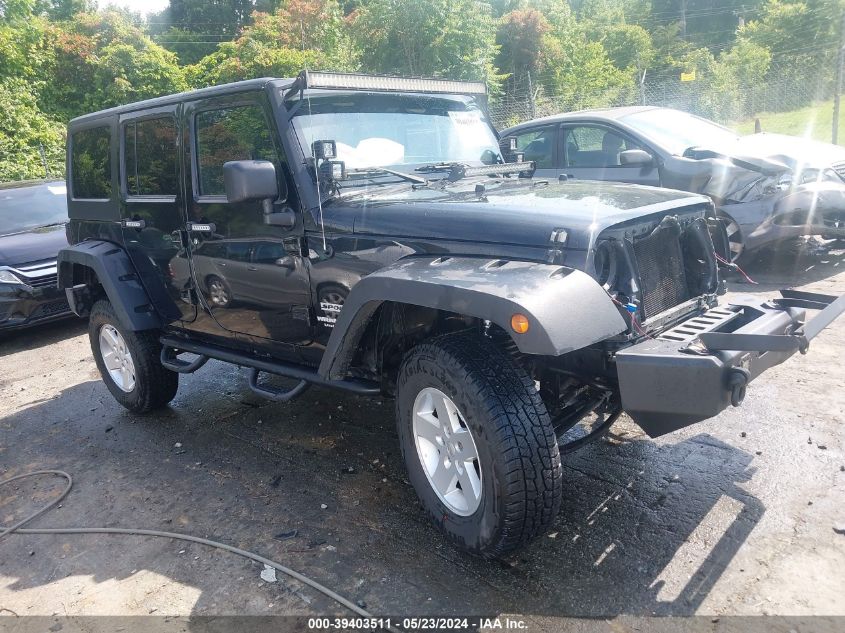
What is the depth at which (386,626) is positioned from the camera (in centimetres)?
248

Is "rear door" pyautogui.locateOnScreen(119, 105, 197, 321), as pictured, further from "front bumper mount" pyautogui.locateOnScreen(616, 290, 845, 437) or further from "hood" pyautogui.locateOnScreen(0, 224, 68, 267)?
"hood" pyautogui.locateOnScreen(0, 224, 68, 267)

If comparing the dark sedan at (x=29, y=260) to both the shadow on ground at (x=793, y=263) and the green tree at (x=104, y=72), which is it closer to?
the shadow on ground at (x=793, y=263)

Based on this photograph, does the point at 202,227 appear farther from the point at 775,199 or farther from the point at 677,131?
the point at 677,131

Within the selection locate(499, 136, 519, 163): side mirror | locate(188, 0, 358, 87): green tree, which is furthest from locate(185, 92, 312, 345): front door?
locate(188, 0, 358, 87): green tree

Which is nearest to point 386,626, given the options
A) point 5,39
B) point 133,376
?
point 133,376

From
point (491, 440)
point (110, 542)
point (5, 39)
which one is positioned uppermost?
point (5, 39)

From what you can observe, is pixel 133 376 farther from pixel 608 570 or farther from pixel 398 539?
pixel 608 570

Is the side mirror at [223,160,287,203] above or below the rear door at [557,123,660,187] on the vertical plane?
below

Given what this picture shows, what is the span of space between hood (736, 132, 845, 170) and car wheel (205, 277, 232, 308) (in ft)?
17.4

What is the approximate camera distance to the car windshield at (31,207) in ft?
26.1

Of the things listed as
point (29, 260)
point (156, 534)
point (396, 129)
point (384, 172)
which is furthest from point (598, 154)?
point (29, 260)

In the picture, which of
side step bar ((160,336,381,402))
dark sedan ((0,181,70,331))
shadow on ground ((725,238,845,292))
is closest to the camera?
side step bar ((160,336,381,402))

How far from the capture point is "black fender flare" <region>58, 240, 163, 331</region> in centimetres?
446

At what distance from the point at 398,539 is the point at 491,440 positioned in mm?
858
